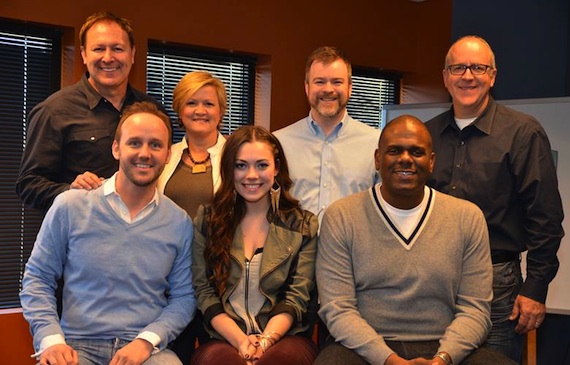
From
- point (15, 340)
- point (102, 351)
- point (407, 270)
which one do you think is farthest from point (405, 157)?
point (15, 340)

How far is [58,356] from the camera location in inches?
94.9

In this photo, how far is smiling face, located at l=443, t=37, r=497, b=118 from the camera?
2984 millimetres

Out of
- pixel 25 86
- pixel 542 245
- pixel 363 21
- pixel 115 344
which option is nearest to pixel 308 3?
pixel 363 21

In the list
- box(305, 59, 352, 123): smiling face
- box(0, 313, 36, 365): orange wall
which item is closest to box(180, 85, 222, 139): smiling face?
box(305, 59, 352, 123): smiling face

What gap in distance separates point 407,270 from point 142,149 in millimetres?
1051

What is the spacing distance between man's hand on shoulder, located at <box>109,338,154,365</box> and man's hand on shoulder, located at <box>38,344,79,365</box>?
14 centimetres

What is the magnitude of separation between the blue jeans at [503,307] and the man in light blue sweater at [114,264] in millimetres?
1237

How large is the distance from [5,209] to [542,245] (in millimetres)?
3084

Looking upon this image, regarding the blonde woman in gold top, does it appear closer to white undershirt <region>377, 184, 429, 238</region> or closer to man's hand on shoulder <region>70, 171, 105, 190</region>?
man's hand on shoulder <region>70, 171, 105, 190</region>

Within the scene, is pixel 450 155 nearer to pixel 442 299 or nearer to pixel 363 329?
pixel 442 299

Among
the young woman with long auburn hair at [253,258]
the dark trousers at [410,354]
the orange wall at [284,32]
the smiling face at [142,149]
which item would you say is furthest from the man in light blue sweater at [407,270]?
the orange wall at [284,32]

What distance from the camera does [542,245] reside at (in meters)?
2.87

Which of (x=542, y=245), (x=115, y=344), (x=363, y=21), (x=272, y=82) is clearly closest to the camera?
(x=115, y=344)

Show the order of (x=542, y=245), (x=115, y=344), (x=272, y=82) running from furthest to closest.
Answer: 1. (x=272, y=82)
2. (x=542, y=245)
3. (x=115, y=344)
